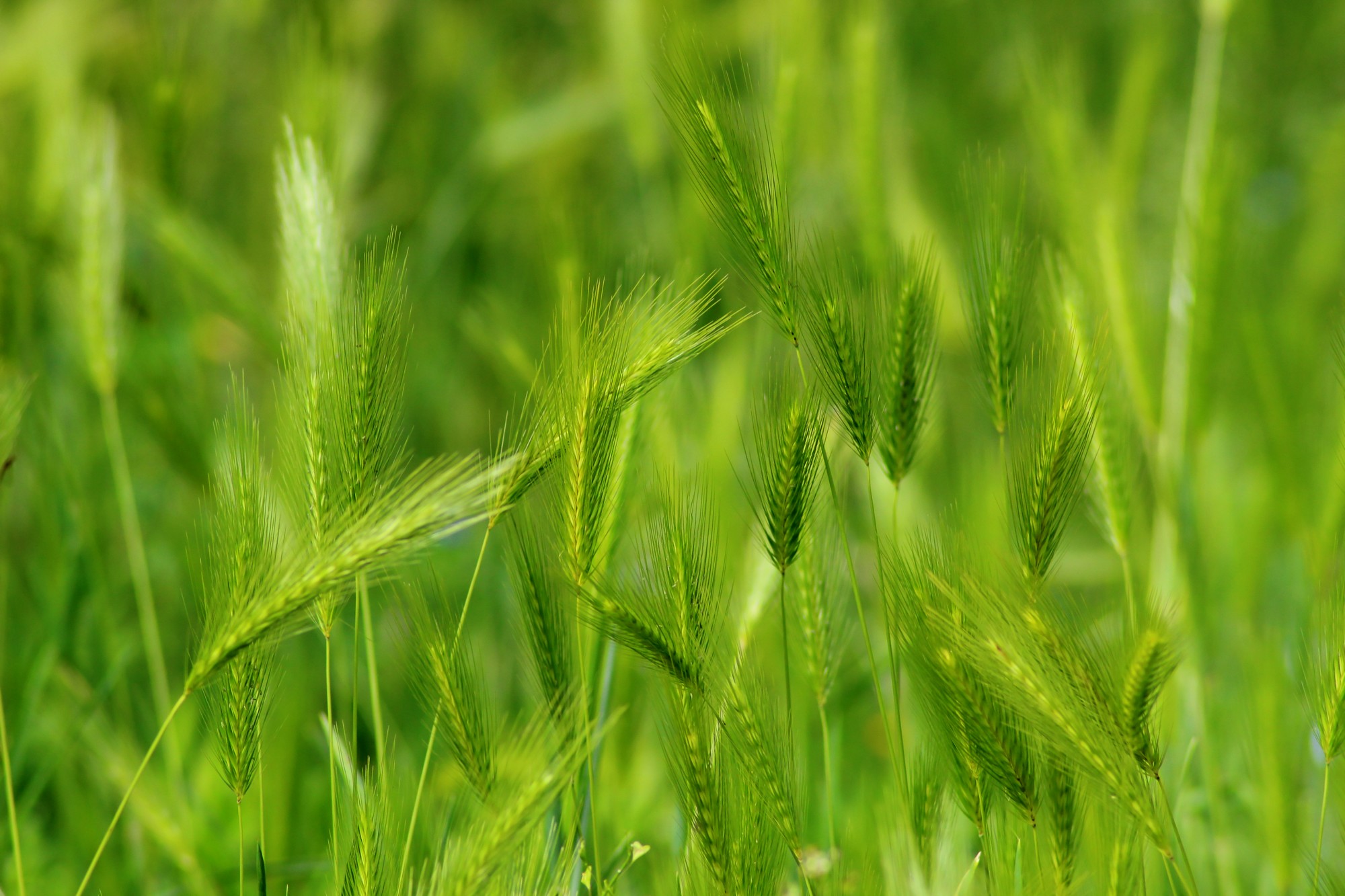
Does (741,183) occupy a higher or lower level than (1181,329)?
higher

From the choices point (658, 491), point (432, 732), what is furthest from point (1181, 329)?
point (432, 732)

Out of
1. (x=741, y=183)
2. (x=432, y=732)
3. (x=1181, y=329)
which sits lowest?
(x=1181, y=329)

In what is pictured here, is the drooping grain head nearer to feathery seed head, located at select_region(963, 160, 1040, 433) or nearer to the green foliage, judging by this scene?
the green foliage

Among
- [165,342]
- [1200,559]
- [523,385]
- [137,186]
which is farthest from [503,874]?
[137,186]

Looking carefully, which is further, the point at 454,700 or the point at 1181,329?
A: the point at 1181,329

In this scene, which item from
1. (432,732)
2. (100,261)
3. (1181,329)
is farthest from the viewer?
(1181,329)

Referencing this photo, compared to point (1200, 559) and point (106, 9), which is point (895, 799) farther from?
point (106, 9)

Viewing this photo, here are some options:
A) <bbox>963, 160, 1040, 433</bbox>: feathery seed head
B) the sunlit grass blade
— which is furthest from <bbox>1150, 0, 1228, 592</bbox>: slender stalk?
the sunlit grass blade

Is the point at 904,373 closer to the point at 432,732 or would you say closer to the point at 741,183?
the point at 741,183
